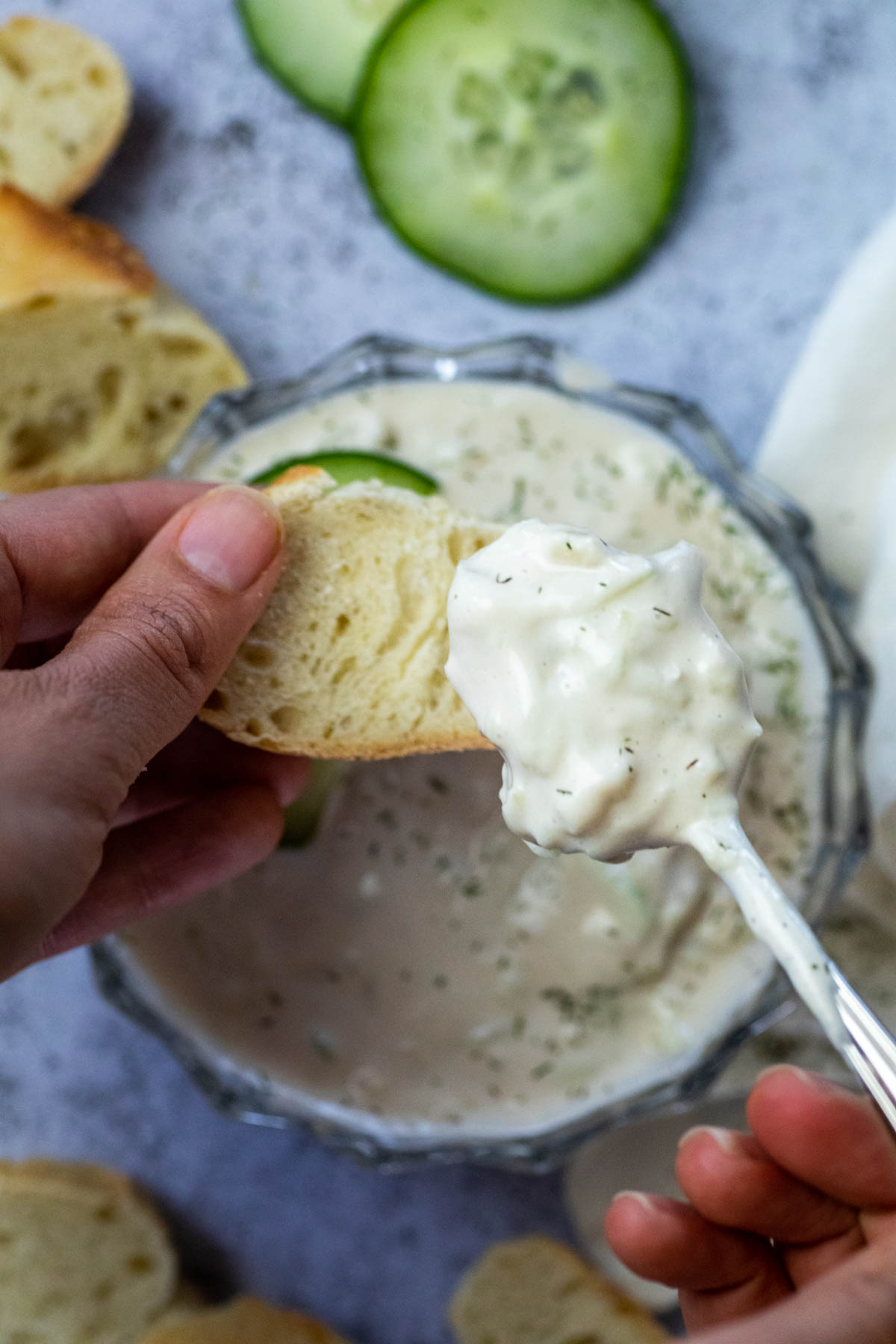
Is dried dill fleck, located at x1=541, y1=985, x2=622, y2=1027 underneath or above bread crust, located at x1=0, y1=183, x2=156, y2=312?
underneath

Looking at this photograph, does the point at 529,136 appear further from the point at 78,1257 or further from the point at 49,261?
the point at 78,1257

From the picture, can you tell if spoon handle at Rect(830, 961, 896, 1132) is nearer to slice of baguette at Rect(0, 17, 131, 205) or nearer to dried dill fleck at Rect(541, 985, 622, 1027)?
dried dill fleck at Rect(541, 985, 622, 1027)

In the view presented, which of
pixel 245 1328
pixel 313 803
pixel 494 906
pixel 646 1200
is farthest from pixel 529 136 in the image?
pixel 245 1328

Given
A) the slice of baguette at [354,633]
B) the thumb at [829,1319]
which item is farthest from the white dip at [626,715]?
the slice of baguette at [354,633]

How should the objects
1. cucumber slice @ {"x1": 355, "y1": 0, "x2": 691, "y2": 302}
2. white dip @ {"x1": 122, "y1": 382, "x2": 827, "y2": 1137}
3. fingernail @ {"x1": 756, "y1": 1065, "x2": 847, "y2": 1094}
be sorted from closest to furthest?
fingernail @ {"x1": 756, "y1": 1065, "x2": 847, "y2": 1094} < white dip @ {"x1": 122, "y1": 382, "x2": 827, "y2": 1137} < cucumber slice @ {"x1": 355, "y1": 0, "x2": 691, "y2": 302}

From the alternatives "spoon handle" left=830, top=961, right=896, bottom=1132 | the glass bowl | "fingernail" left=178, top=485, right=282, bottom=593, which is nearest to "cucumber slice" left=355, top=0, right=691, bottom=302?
the glass bowl

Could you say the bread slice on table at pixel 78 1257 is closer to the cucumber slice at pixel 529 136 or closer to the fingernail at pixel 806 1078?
the fingernail at pixel 806 1078

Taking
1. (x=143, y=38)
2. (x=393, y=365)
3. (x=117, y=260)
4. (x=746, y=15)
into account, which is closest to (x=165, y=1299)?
(x=393, y=365)
